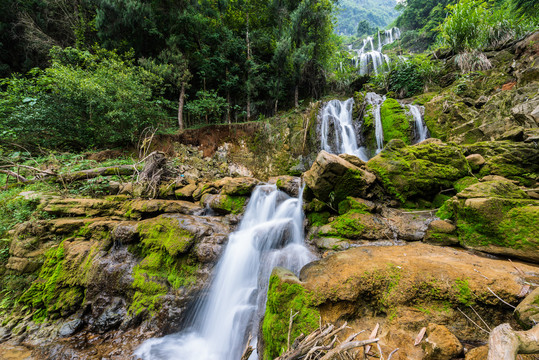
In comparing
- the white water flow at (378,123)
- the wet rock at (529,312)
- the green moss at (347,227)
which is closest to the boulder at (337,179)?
the green moss at (347,227)

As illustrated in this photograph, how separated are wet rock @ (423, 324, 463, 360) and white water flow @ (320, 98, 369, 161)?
847cm

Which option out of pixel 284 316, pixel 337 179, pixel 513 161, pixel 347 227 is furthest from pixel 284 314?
pixel 513 161

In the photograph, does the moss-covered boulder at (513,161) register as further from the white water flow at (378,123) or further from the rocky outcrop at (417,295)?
the white water flow at (378,123)

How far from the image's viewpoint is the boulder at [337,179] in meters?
4.80

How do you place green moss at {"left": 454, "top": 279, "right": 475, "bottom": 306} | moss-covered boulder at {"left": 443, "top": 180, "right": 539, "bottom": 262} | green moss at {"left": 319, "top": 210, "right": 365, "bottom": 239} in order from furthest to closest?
green moss at {"left": 319, "top": 210, "right": 365, "bottom": 239}, moss-covered boulder at {"left": 443, "top": 180, "right": 539, "bottom": 262}, green moss at {"left": 454, "top": 279, "right": 475, "bottom": 306}

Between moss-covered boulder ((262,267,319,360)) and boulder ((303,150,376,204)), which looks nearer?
moss-covered boulder ((262,267,319,360))

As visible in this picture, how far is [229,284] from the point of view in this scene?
4570 mm

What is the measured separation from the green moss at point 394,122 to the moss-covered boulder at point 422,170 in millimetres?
3432

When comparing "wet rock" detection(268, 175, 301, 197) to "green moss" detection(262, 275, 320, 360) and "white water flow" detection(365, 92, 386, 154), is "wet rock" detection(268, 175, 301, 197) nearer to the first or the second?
"white water flow" detection(365, 92, 386, 154)

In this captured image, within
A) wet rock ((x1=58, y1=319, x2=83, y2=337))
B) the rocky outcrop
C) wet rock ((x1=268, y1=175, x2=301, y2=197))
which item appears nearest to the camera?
the rocky outcrop

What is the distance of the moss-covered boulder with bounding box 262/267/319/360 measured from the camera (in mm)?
2240

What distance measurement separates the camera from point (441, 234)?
144 inches

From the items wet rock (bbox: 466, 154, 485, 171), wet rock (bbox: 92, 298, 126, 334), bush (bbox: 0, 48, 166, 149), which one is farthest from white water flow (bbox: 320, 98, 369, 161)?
wet rock (bbox: 92, 298, 126, 334)

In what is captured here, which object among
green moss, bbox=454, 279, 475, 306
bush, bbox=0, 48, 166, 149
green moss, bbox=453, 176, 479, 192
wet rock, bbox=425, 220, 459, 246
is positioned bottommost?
green moss, bbox=454, 279, 475, 306
